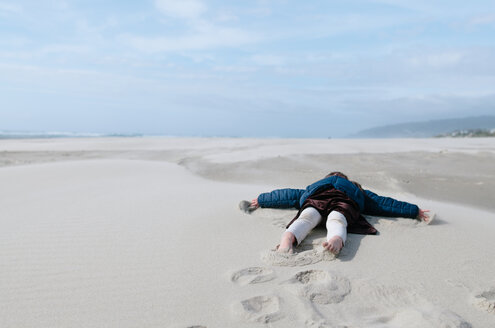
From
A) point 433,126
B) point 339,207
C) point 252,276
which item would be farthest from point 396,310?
point 433,126

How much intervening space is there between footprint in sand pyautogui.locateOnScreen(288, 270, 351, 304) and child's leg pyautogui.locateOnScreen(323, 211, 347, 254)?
308 mm

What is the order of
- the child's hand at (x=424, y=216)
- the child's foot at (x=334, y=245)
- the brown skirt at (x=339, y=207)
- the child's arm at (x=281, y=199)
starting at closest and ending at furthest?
1. the child's foot at (x=334, y=245)
2. the brown skirt at (x=339, y=207)
3. the child's hand at (x=424, y=216)
4. the child's arm at (x=281, y=199)

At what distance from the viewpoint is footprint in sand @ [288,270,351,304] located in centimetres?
195

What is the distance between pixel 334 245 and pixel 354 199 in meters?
1.08

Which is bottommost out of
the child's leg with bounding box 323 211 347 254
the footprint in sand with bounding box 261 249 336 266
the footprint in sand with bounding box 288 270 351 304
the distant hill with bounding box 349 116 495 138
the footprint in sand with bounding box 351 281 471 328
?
the footprint in sand with bounding box 351 281 471 328

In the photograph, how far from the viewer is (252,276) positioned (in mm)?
2211

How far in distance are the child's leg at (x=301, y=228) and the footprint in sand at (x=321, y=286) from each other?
0.38 meters

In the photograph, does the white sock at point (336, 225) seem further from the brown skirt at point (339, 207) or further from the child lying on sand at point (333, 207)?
the brown skirt at point (339, 207)

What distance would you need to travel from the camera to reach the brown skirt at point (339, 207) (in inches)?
121

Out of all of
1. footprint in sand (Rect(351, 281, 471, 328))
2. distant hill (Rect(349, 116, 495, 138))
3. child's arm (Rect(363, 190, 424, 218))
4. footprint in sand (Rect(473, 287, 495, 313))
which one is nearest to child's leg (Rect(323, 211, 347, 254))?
footprint in sand (Rect(351, 281, 471, 328))

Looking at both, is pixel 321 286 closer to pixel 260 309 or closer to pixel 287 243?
pixel 260 309

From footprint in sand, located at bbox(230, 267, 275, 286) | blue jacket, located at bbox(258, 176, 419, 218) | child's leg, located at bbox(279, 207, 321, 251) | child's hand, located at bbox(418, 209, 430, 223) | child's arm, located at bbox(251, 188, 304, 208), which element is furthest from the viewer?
child's arm, located at bbox(251, 188, 304, 208)

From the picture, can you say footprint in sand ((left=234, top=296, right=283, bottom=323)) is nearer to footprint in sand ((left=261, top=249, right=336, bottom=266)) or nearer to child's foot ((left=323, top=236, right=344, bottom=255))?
footprint in sand ((left=261, top=249, right=336, bottom=266))

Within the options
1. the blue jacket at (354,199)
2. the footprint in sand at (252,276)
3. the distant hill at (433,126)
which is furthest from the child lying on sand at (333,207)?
the distant hill at (433,126)
